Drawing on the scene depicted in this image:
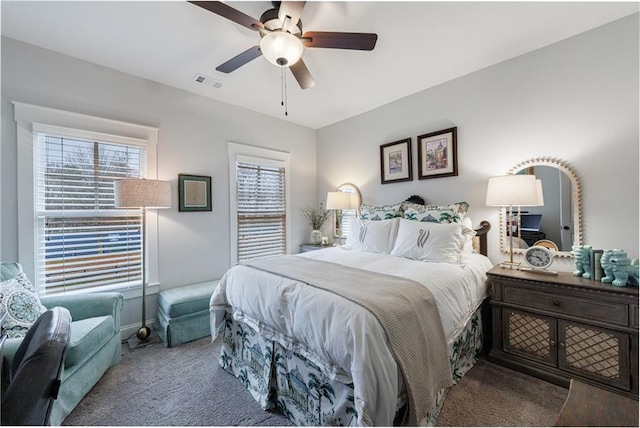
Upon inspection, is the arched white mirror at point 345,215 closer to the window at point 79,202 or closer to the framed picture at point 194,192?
the framed picture at point 194,192

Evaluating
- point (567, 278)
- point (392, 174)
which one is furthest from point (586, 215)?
point (392, 174)

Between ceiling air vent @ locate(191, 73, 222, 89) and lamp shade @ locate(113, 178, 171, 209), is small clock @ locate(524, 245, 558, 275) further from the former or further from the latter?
ceiling air vent @ locate(191, 73, 222, 89)

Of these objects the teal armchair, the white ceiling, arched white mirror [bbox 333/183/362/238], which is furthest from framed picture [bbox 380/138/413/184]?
the teal armchair

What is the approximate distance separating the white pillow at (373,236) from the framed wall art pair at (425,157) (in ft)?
2.92

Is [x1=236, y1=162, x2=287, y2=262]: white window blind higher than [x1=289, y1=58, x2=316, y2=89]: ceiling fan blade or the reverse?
the reverse

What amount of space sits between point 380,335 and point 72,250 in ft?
9.82

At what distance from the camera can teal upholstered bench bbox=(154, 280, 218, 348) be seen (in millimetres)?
2633

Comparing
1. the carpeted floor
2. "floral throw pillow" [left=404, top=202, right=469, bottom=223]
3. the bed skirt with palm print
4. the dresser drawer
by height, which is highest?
"floral throw pillow" [left=404, top=202, right=469, bottom=223]

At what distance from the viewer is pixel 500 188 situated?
2352mm

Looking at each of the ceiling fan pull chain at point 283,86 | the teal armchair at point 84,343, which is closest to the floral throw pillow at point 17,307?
the teal armchair at point 84,343

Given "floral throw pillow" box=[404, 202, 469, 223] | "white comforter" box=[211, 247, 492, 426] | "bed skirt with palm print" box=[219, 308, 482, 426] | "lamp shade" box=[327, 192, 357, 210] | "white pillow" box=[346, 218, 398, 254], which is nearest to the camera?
"white comforter" box=[211, 247, 492, 426]

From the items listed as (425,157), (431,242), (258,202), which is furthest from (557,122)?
(258,202)

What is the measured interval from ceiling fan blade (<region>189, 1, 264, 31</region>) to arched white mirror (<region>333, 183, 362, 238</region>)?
2634 millimetres

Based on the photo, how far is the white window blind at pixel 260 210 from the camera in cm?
382
